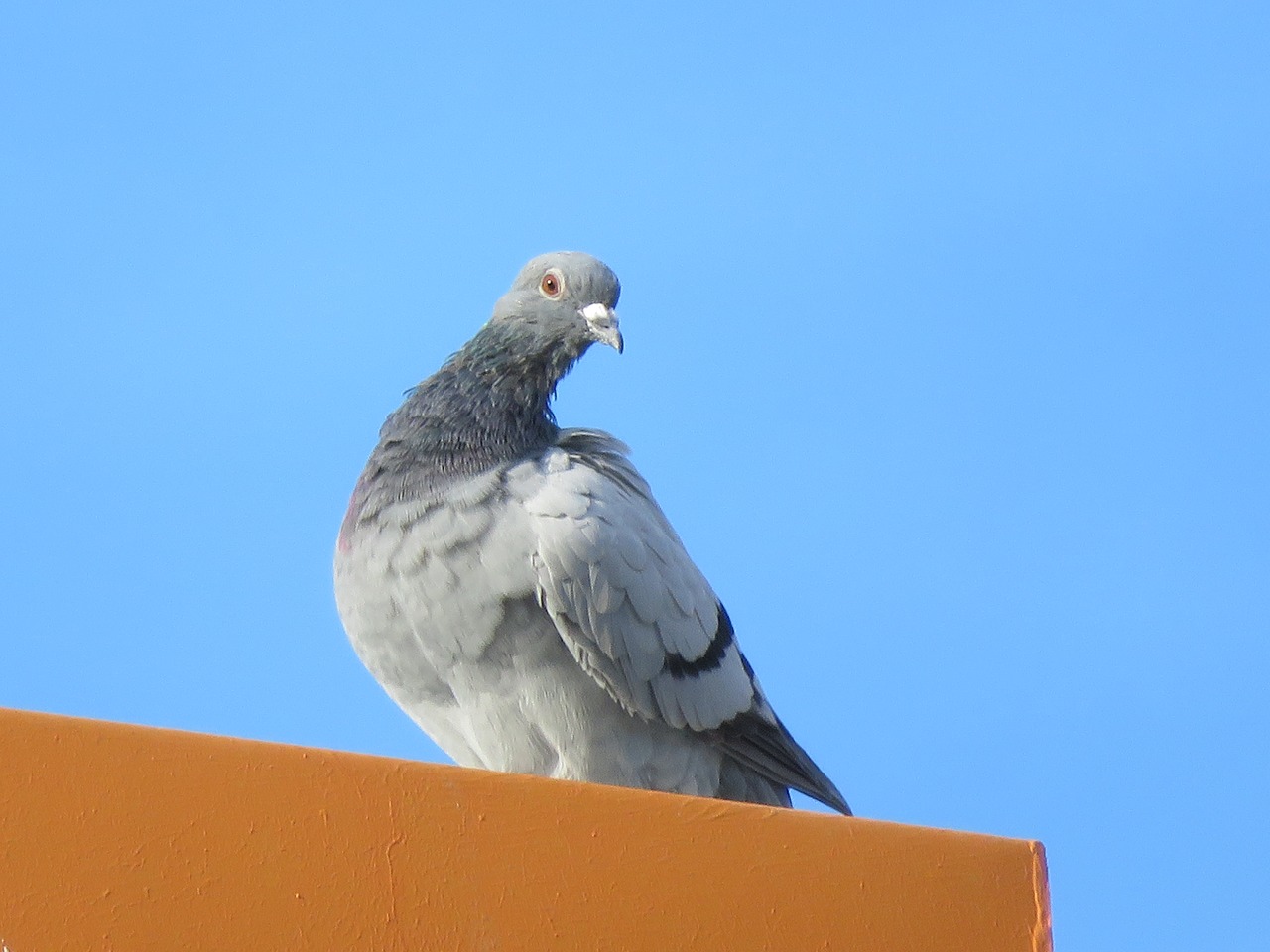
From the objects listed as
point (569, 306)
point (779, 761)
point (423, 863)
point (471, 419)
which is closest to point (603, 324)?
point (569, 306)

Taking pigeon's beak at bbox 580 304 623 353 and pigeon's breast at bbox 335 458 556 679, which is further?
pigeon's beak at bbox 580 304 623 353

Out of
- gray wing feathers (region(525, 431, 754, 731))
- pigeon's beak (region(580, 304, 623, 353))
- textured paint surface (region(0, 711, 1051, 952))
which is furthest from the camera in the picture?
pigeon's beak (region(580, 304, 623, 353))

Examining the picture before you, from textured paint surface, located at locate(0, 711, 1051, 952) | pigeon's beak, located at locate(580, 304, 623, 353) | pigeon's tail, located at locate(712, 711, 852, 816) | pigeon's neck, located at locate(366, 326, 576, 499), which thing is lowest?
textured paint surface, located at locate(0, 711, 1051, 952)

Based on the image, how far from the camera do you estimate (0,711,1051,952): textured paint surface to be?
10.7ft

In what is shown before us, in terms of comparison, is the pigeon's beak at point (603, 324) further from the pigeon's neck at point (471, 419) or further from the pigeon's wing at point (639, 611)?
the pigeon's wing at point (639, 611)

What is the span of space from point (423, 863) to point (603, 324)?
9.46 ft

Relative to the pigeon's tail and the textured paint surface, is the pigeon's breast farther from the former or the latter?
the textured paint surface

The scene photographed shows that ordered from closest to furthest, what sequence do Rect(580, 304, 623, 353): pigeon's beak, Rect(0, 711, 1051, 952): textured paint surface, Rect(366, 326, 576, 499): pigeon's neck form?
Rect(0, 711, 1051, 952): textured paint surface < Rect(366, 326, 576, 499): pigeon's neck < Rect(580, 304, 623, 353): pigeon's beak

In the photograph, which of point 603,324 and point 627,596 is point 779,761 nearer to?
point 627,596

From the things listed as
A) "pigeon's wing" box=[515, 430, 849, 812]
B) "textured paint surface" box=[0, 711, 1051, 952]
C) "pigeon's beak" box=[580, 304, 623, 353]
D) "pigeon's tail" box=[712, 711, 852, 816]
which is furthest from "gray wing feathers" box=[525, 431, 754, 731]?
"textured paint surface" box=[0, 711, 1051, 952]

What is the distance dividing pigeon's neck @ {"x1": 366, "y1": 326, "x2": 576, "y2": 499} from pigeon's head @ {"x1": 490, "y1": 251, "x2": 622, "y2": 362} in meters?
0.06

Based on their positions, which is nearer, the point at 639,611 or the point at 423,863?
the point at 423,863

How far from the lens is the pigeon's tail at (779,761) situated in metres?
6.01

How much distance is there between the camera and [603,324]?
6012 mm
